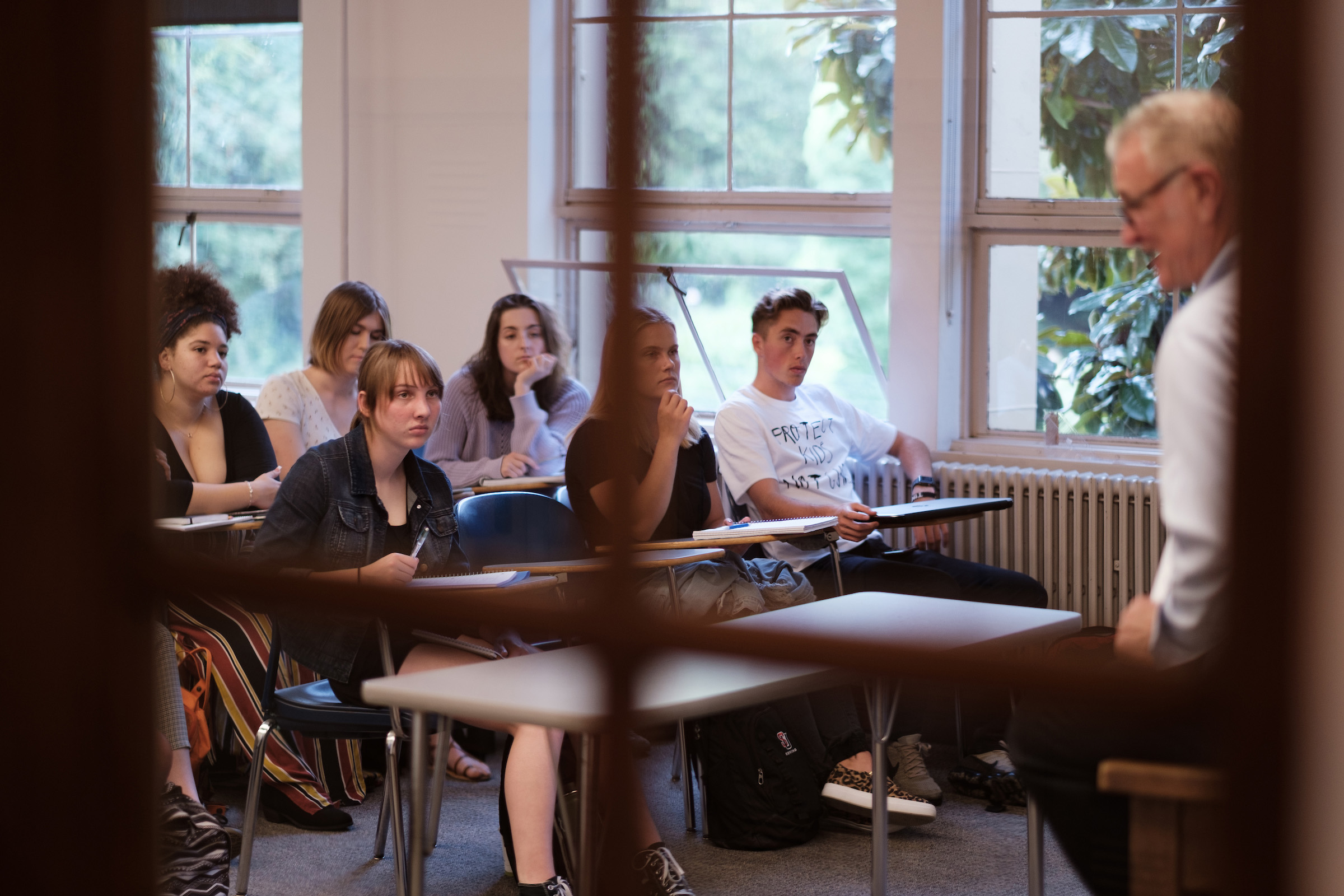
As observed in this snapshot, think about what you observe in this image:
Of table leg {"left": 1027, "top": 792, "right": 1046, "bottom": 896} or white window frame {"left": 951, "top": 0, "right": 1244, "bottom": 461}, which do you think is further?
white window frame {"left": 951, "top": 0, "right": 1244, "bottom": 461}

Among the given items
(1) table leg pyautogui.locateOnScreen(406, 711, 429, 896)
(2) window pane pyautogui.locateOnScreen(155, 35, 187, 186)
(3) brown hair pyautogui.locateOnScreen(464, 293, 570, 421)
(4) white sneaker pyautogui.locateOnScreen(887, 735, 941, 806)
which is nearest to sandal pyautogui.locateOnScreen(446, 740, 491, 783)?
(4) white sneaker pyautogui.locateOnScreen(887, 735, 941, 806)

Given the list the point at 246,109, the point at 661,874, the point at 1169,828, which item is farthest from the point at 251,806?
the point at 246,109

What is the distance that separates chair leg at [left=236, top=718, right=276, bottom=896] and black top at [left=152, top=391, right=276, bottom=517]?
2.58 feet

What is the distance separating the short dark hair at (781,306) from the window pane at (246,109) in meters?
2.20

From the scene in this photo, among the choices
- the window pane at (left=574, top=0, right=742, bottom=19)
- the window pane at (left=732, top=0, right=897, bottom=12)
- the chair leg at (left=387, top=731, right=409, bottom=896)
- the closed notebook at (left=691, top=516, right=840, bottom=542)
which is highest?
the window pane at (left=574, top=0, right=742, bottom=19)

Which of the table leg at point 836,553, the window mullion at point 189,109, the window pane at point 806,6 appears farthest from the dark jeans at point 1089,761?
the window mullion at point 189,109

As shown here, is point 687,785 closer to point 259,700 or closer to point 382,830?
point 382,830

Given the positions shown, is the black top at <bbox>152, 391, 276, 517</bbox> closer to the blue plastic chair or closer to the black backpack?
the blue plastic chair

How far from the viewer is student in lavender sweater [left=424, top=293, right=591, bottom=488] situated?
14.2ft

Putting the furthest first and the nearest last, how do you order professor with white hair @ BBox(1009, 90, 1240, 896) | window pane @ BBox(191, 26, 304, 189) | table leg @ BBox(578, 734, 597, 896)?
window pane @ BBox(191, 26, 304, 189), table leg @ BBox(578, 734, 597, 896), professor with white hair @ BBox(1009, 90, 1240, 896)

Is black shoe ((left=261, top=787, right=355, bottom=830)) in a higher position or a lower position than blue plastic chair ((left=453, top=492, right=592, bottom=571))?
lower

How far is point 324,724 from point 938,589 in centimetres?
173

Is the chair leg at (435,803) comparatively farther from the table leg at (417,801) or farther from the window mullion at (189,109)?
the window mullion at (189,109)

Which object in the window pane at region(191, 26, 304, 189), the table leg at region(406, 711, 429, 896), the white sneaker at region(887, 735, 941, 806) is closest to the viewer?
the table leg at region(406, 711, 429, 896)
